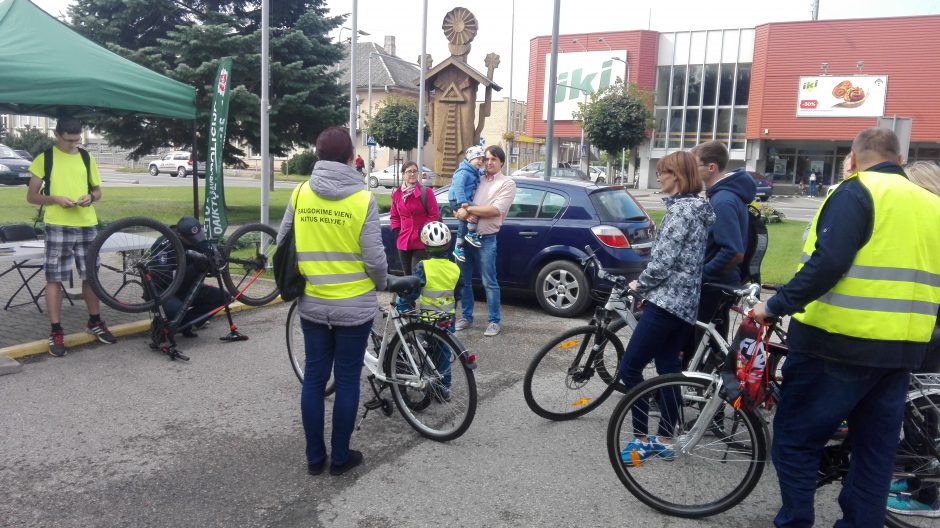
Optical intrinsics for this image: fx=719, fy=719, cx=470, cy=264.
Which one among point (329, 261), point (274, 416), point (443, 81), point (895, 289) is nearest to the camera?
point (895, 289)

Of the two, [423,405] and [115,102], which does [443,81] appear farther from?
[423,405]

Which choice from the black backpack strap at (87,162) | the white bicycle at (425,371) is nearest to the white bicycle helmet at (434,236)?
the white bicycle at (425,371)

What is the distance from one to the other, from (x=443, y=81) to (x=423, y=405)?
46.5 feet

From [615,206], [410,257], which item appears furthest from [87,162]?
[615,206]

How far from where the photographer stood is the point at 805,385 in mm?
3127

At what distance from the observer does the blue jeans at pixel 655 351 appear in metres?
3.72

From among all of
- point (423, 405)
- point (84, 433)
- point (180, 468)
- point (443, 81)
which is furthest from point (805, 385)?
point (443, 81)

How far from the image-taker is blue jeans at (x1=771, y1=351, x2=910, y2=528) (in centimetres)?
302

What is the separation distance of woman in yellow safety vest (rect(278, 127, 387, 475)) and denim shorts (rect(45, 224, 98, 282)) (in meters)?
3.34

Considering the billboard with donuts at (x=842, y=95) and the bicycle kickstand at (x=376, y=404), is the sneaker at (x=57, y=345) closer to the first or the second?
the bicycle kickstand at (x=376, y=404)

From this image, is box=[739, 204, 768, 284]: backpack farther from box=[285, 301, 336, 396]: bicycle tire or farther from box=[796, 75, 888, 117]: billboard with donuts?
box=[796, 75, 888, 117]: billboard with donuts

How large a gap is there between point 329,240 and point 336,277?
0.20 metres

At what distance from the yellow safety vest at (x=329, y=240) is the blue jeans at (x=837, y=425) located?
224 centimetres

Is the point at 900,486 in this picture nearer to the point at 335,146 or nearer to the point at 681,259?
the point at 681,259
